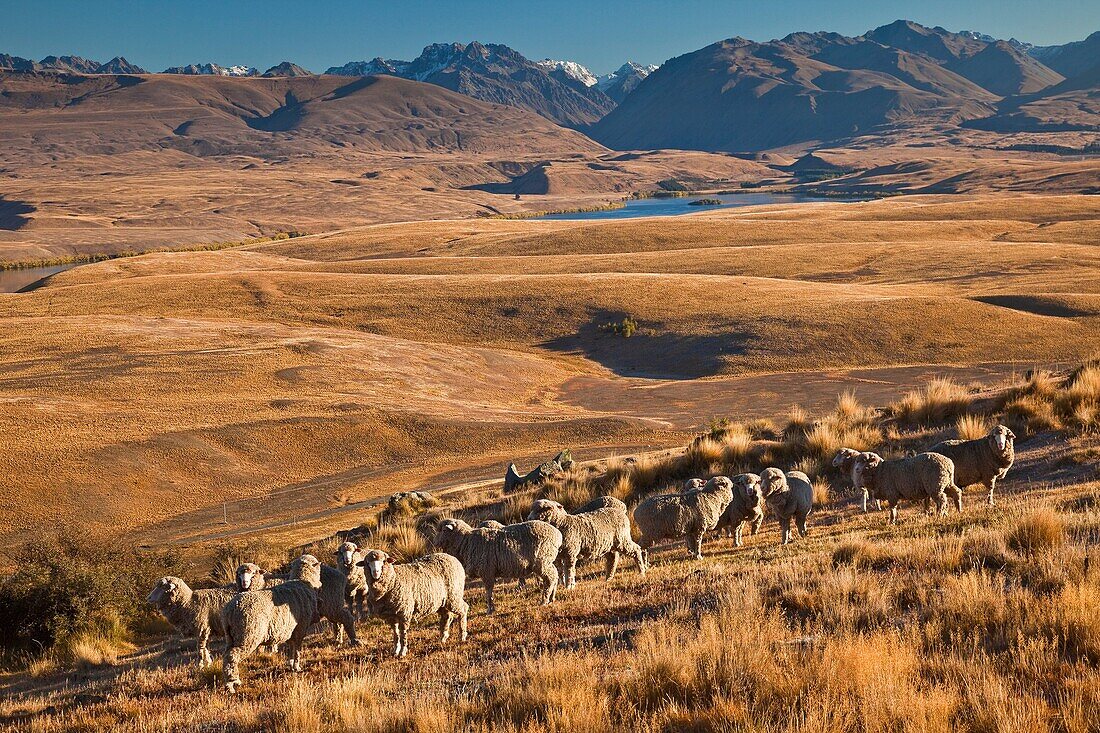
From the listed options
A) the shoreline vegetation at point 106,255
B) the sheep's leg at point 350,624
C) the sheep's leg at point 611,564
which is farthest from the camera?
the shoreline vegetation at point 106,255

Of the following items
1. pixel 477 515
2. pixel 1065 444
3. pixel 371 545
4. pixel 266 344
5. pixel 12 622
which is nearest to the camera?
pixel 12 622

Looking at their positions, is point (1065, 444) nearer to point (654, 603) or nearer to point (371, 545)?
point (654, 603)

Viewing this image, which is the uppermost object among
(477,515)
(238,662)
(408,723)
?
(408,723)

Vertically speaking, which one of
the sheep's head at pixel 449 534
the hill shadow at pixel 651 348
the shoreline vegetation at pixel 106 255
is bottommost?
the hill shadow at pixel 651 348

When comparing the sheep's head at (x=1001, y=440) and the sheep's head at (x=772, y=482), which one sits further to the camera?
the sheep's head at (x=1001, y=440)

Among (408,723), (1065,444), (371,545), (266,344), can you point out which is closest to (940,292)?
(266,344)

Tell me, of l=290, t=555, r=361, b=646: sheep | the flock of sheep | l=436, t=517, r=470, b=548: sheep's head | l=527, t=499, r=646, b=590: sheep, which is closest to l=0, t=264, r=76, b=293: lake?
the flock of sheep

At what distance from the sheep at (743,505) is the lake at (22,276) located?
104 metres

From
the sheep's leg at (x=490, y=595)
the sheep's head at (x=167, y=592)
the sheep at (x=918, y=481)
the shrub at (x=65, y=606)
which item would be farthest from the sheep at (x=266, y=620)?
the sheep at (x=918, y=481)

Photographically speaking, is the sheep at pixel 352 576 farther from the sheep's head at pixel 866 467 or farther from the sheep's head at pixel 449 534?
the sheep's head at pixel 866 467

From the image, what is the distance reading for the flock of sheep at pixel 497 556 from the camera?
33.2 feet

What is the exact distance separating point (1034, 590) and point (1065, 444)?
9.88m

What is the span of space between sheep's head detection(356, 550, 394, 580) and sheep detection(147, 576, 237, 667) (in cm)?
218

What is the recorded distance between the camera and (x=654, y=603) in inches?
389
